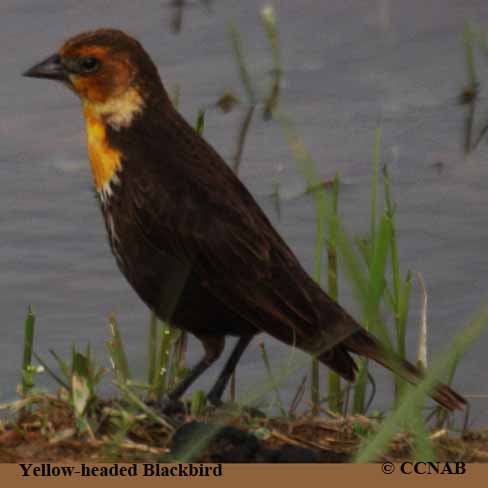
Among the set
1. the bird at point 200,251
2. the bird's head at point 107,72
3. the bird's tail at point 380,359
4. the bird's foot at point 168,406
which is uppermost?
the bird's head at point 107,72

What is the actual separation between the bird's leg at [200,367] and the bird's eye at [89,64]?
1001 mm

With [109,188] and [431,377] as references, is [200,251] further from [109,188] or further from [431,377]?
[431,377]

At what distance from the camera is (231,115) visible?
32.7ft

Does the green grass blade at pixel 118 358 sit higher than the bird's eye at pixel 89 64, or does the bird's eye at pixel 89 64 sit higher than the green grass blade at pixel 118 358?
the bird's eye at pixel 89 64

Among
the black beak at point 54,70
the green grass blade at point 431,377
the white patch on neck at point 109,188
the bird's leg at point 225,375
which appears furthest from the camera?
the black beak at point 54,70

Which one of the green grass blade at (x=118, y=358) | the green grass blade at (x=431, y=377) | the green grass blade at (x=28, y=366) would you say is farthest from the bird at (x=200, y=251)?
the green grass blade at (x=431, y=377)

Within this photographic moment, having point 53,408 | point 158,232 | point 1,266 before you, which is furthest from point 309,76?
point 53,408

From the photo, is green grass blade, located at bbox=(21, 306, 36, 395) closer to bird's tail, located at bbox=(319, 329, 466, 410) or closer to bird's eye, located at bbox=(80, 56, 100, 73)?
bird's tail, located at bbox=(319, 329, 466, 410)

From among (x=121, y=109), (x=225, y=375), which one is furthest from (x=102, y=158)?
(x=225, y=375)

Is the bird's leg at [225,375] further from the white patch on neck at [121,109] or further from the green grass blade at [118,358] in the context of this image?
the white patch on neck at [121,109]

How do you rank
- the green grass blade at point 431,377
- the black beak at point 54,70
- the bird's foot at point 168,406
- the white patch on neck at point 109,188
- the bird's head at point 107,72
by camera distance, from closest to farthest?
the green grass blade at point 431,377 < the bird's foot at point 168,406 < the white patch on neck at point 109,188 < the bird's head at point 107,72 < the black beak at point 54,70

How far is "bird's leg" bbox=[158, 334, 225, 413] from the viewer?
744cm

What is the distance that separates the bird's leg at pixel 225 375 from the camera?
7.46 metres

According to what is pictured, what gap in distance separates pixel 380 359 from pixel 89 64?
148 centimetres
